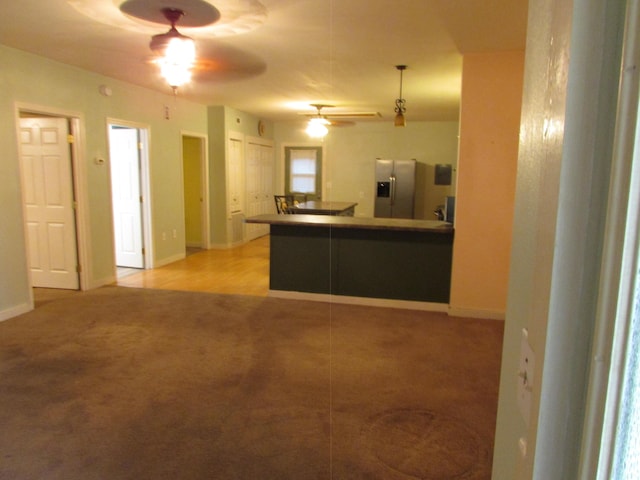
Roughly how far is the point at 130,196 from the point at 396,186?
4932 mm

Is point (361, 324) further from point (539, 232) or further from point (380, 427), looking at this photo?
point (539, 232)

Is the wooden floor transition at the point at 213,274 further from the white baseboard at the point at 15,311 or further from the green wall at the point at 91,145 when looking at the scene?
the white baseboard at the point at 15,311

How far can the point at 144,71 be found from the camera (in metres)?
4.93

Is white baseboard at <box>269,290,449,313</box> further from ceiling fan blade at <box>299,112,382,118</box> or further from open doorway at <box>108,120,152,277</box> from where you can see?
ceiling fan blade at <box>299,112,382,118</box>

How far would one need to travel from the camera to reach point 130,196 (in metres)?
6.23

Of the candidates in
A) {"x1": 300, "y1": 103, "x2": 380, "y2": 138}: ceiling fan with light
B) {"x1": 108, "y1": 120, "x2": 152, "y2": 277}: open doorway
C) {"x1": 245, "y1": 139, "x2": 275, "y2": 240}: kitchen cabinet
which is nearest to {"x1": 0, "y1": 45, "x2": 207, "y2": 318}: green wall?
{"x1": 108, "y1": 120, "x2": 152, "y2": 277}: open doorway

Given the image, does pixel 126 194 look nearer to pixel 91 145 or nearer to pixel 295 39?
pixel 91 145

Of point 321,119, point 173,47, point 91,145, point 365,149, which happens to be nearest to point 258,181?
point 365,149

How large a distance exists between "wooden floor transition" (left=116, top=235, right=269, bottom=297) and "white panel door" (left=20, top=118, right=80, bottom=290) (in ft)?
2.34

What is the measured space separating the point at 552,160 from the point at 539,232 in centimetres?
8

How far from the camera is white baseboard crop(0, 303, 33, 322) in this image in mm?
4105

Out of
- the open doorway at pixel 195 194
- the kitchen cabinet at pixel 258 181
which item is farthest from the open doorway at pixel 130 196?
the kitchen cabinet at pixel 258 181

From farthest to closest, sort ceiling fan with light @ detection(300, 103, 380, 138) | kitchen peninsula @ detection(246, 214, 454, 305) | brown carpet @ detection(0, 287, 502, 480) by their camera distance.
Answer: ceiling fan with light @ detection(300, 103, 380, 138), kitchen peninsula @ detection(246, 214, 454, 305), brown carpet @ detection(0, 287, 502, 480)

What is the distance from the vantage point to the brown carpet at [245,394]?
2.16 meters
